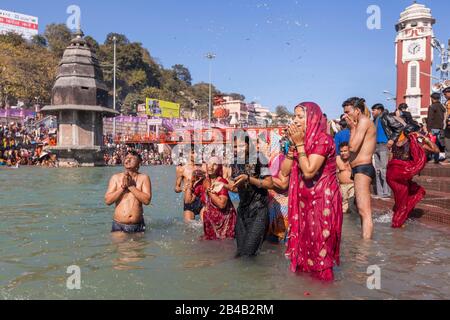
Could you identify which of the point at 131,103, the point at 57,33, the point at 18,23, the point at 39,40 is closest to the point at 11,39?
the point at 131,103

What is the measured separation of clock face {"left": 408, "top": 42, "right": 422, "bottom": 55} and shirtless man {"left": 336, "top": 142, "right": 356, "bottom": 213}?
4703 centimetres

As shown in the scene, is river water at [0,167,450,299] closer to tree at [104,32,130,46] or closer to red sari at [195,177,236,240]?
red sari at [195,177,236,240]

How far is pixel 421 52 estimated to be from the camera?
4806 centimetres

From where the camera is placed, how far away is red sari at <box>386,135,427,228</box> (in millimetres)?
6148

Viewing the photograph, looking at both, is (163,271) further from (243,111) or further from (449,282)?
(243,111)

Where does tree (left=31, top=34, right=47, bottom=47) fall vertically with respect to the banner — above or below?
below

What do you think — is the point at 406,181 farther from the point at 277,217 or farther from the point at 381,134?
the point at 277,217

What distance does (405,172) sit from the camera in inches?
243

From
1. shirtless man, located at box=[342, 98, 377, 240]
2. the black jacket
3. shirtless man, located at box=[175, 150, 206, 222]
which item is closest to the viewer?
shirtless man, located at box=[342, 98, 377, 240]

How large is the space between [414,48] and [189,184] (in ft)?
164

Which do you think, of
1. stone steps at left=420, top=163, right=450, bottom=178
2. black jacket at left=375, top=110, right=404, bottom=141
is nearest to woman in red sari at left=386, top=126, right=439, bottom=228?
black jacket at left=375, top=110, right=404, bottom=141

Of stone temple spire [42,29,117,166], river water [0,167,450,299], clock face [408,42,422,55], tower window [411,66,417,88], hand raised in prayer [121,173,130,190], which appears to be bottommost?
river water [0,167,450,299]

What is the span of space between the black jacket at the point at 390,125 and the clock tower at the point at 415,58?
44.1 metres

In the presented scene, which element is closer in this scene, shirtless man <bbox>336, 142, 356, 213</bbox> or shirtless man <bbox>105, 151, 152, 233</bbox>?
shirtless man <bbox>105, 151, 152, 233</bbox>
